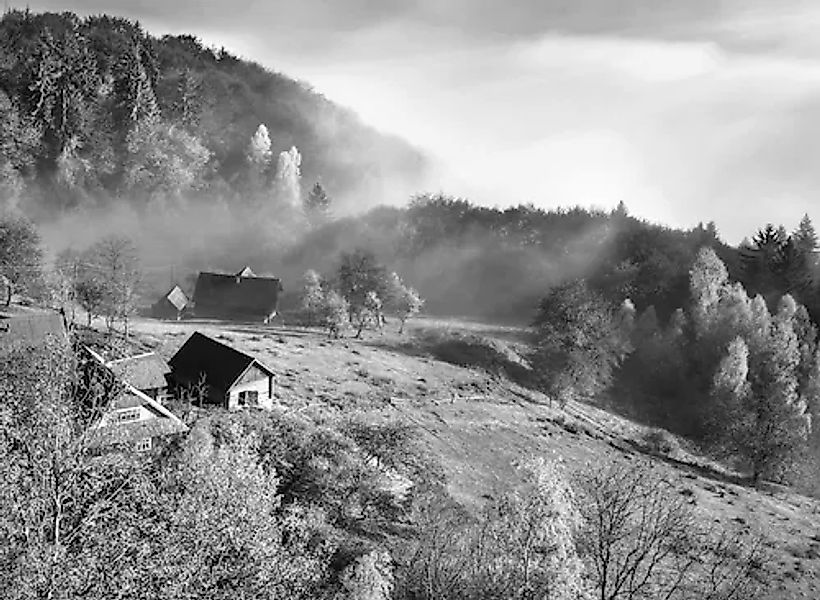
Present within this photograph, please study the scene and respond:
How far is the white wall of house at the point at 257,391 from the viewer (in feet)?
172

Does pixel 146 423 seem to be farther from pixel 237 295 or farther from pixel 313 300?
pixel 237 295

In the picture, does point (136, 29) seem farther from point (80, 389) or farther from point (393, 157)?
point (80, 389)

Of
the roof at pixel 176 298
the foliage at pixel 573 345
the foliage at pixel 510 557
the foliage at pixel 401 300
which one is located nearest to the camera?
the foliage at pixel 510 557

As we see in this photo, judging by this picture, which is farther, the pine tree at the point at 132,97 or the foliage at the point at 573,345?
the pine tree at the point at 132,97

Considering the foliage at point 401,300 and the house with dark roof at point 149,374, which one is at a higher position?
the foliage at point 401,300

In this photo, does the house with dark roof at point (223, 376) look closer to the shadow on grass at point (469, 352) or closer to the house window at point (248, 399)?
the house window at point (248, 399)

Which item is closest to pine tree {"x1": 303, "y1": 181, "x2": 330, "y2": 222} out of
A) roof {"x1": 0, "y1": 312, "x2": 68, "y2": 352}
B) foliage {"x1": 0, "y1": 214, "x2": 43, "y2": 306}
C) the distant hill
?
the distant hill

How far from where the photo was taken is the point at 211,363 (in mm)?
55000

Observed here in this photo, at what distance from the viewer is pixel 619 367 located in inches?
3442

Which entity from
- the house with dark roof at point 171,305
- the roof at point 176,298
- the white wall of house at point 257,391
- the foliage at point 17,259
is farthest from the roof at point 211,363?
the roof at point 176,298

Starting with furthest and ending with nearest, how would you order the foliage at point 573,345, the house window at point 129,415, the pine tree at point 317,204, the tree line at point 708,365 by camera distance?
the pine tree at point 317,204 < the foliage at point 573,345 < the tree line at point 708,365 < the house window at point 129,415

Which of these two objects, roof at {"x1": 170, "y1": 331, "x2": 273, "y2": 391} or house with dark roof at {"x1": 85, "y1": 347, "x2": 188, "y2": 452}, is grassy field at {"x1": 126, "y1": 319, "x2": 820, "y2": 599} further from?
house with dark roof at {"x1": 85, "y1": 347, "x2": 188, "y2": 452}

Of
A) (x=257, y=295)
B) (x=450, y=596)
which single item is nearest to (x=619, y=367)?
(x=257, y=295)

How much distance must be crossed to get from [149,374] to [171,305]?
41.3m
